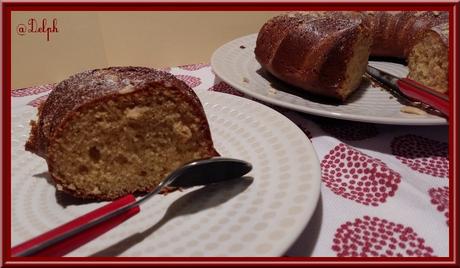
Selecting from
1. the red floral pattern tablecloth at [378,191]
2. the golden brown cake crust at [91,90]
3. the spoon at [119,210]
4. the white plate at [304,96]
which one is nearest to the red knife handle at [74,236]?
the spoon at [119,210]

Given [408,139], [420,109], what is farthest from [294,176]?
[420,109]

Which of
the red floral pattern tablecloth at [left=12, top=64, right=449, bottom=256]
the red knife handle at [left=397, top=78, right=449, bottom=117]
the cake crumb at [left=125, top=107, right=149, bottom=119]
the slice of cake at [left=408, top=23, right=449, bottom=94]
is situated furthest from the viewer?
the slice of cake at [left=408, top=23, right=449, bottom=94]

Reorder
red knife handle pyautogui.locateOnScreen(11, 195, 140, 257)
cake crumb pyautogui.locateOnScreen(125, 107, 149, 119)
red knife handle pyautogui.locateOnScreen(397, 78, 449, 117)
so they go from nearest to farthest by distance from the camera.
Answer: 1. red knife handle pyautogui.locateOnScreen(11, 195, 140, 257)
2. cake crumb pyautogui.locateOnScreen(125, 107, 149, 119)
3. red knife handle pyautogui.locateOnScreen(397, 78, 449, 117)

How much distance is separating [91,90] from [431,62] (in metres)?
1.54

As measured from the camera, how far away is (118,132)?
3.72 ft

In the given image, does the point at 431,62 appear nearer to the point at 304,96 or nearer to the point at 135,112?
the point at 304,96

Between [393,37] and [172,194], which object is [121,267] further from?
[393,37]

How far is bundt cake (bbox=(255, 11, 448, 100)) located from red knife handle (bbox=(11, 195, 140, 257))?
116 centimetres

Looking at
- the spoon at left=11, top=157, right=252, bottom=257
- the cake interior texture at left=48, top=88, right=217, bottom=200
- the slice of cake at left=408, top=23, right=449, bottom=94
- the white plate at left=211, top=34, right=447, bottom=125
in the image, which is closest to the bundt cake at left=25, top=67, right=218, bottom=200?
the cake interior texture at left=48, top=88, right=217, bottom=200

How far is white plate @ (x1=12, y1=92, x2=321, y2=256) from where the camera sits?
2.90 ft

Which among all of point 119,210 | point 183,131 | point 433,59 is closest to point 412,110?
point 433,59

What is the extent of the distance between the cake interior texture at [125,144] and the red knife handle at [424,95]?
94cm

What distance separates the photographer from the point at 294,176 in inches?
42.6

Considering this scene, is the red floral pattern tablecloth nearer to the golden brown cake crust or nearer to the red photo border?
the red photo border
